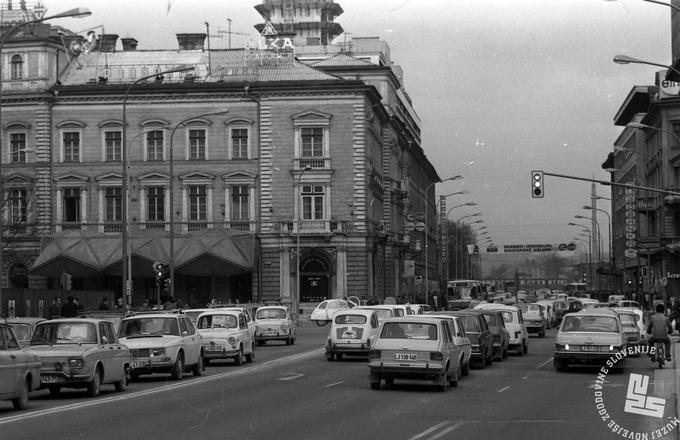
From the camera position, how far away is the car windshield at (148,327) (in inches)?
1191

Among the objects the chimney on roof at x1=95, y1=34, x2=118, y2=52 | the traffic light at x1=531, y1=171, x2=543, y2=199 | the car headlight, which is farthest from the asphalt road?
the chimney on roof at x1=95, y1=34, x2=118, y2=52

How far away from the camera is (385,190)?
104 m

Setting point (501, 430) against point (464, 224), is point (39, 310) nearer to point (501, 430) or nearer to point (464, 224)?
point (501, 430)

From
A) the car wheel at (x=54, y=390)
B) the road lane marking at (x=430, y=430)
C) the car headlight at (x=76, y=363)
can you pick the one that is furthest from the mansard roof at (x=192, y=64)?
the road lane marking at (x=430, y=430)

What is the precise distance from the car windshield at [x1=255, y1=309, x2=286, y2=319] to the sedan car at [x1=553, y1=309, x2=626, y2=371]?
1973cm

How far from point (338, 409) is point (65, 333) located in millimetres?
6596

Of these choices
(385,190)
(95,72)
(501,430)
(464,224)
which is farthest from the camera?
(464,224)

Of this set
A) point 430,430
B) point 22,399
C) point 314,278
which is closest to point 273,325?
point 22,399

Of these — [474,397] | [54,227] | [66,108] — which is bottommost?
[474,397]

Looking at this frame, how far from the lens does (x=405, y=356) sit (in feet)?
84.9

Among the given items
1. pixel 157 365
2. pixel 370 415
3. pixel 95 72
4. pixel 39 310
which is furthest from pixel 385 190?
pixel 370 415

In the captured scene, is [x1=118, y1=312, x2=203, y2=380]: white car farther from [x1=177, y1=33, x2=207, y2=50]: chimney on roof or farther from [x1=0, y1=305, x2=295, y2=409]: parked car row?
[x1=177, y1=33, x2=207, y2=50]: chimney on roof

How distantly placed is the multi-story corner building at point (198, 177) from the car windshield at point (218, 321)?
48.0 metres

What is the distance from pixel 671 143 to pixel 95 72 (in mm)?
42428
